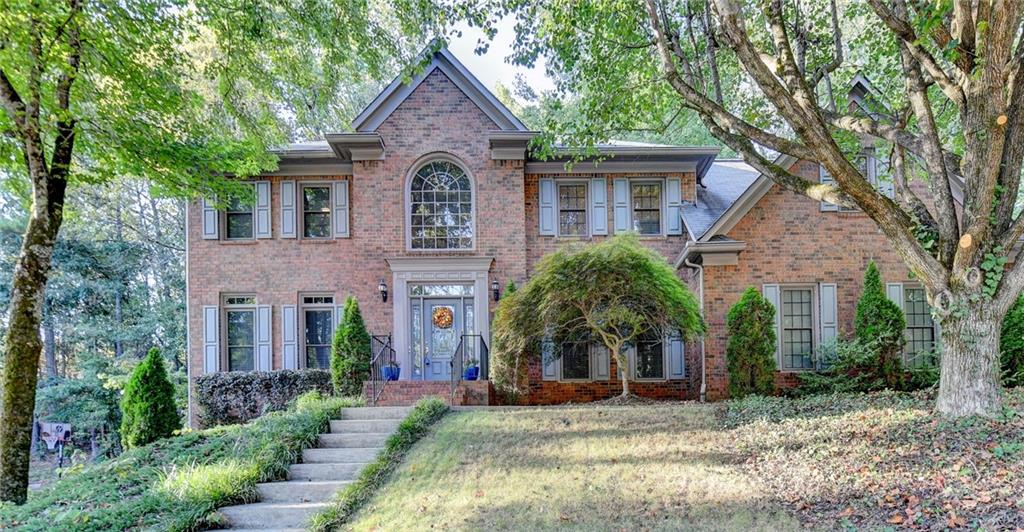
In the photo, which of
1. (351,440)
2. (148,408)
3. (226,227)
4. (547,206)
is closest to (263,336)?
(226,227)

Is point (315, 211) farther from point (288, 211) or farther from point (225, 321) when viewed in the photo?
point (225, 321)

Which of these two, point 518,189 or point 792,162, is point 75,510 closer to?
point 518,189

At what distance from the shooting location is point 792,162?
1119cm

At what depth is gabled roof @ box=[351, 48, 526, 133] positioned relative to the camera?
12.4m

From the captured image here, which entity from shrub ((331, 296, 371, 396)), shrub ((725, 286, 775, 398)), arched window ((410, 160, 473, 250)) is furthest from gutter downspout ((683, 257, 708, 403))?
shrub ((331, 296, 371, 396))

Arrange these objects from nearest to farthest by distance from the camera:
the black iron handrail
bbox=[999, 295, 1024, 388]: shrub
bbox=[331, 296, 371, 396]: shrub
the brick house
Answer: bbox=[999, 295, 1024, 388]: shrub < bbox=[331, 296, 371, 396]: shrub < the black iron handrail < the brick house

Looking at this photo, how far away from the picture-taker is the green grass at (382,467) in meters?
5.54

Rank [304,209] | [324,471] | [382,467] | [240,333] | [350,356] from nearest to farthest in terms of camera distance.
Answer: [382,467] < [324,471] < [350,356] < [240,333] < [304,209]

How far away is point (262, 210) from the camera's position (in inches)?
506

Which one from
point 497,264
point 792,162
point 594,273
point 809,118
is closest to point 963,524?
point 809,118

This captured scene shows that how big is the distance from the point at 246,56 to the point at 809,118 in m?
7.94

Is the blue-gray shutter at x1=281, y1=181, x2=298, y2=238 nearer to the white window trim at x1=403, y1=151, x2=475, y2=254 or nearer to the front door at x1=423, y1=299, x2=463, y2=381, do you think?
the white window trim at x1=403, y1=151, x2=475, y2=254

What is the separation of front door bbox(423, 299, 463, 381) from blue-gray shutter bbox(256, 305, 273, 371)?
11.5 feet

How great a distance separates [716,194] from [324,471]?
10748 millimetres
